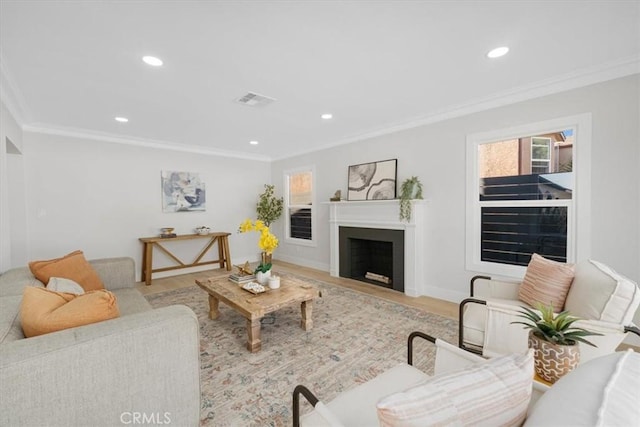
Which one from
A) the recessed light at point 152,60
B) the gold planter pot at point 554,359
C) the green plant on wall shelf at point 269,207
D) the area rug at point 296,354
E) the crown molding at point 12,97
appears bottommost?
the area rug at point 296,354

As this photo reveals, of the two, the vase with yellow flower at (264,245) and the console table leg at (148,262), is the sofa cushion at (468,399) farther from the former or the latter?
the console table leg at (148,262)

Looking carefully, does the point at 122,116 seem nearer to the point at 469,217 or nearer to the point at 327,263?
the point at 327,263

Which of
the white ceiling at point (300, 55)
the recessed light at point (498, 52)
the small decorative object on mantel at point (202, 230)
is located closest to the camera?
the white ceiling at point (300, 55)

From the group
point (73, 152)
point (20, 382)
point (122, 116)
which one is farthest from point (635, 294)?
point (73, 152)

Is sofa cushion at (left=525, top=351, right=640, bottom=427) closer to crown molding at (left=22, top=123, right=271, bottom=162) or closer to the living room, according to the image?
the living room

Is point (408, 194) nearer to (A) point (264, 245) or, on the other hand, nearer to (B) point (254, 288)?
(A) point (264, 245)

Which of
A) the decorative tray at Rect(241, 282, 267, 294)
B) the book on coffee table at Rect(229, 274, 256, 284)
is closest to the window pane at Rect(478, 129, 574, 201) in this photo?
the decorative tray at Rect(241, 282, 267, 294)

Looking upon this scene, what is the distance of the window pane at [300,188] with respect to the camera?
5.66m

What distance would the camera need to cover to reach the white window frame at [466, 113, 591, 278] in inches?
101

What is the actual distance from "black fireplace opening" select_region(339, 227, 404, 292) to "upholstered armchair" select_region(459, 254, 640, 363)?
1.72 metres

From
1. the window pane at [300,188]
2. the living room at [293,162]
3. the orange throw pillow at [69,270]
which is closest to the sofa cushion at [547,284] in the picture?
the living room at [293,162]

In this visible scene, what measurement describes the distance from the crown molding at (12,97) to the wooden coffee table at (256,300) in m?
2.58

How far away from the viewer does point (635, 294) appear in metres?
1.51

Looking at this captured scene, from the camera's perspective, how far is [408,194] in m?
3.66
